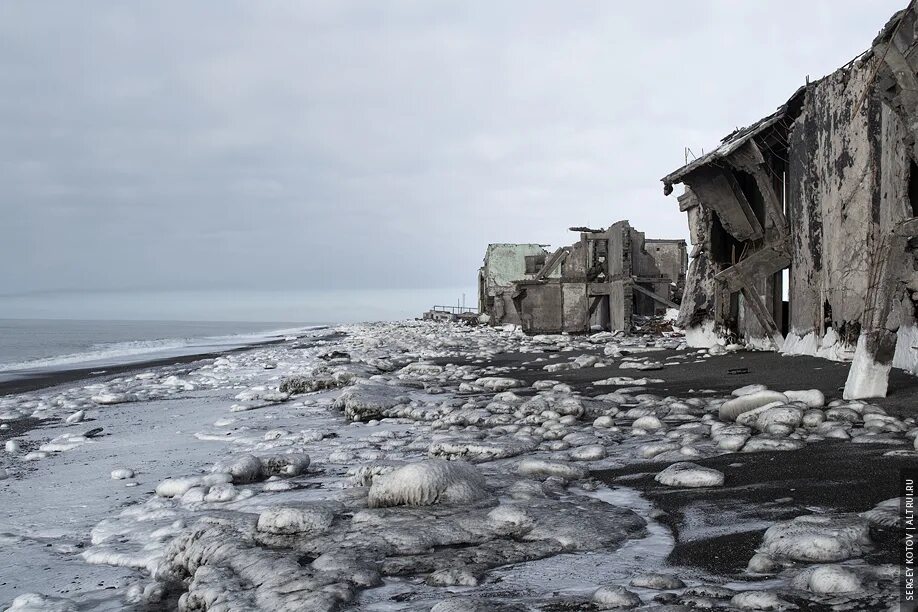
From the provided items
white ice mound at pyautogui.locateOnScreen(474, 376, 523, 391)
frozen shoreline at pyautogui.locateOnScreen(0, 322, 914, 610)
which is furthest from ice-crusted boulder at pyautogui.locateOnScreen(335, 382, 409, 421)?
white ice mound at pyautogui.locateOnScreen(474, 376, 523, 391)

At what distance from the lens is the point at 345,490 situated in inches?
144

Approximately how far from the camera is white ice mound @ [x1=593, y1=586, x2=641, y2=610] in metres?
1.98

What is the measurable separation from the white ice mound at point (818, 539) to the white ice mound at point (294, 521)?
178 centimetres

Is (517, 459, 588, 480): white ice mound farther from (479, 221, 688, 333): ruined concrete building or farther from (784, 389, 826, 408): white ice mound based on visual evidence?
(479, 221, 688, 333): ruined concrete building

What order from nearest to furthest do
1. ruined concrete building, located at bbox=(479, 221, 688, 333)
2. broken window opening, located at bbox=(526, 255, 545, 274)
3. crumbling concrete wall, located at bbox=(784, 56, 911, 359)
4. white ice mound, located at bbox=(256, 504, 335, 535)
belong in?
white ice mound, located at bbox=(256, 504, 335, 535) < crumbling concrete wall, located at bbox=(784, 56, 911, 359) < ruined concrete building, located at bbox=(479, 221, 688, 333) < broken window opening, located at bbox=(526, 255, 545, 274)

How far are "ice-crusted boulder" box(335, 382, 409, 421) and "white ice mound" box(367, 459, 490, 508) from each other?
3197 mm

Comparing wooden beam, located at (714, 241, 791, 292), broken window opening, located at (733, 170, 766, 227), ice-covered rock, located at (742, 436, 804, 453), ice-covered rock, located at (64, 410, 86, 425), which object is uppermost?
broken window opening, located at (733, 170, 766, 227)

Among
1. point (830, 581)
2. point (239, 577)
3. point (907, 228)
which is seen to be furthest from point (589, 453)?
point (907, 228)

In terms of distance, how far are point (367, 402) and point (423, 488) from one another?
3.43m

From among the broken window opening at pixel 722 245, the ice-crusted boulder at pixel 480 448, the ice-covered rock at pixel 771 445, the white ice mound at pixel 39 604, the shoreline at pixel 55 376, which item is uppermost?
the broken window opening at pixel 722 245

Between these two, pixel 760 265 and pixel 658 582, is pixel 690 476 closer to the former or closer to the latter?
pixel 658 582

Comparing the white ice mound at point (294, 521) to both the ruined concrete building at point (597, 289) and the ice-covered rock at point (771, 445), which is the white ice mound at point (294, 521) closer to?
the ice-covered rock at point (771, 445)

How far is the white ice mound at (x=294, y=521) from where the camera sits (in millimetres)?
2871

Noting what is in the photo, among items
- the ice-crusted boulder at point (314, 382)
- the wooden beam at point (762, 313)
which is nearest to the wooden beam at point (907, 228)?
the wooden beam at point (762, 313)
